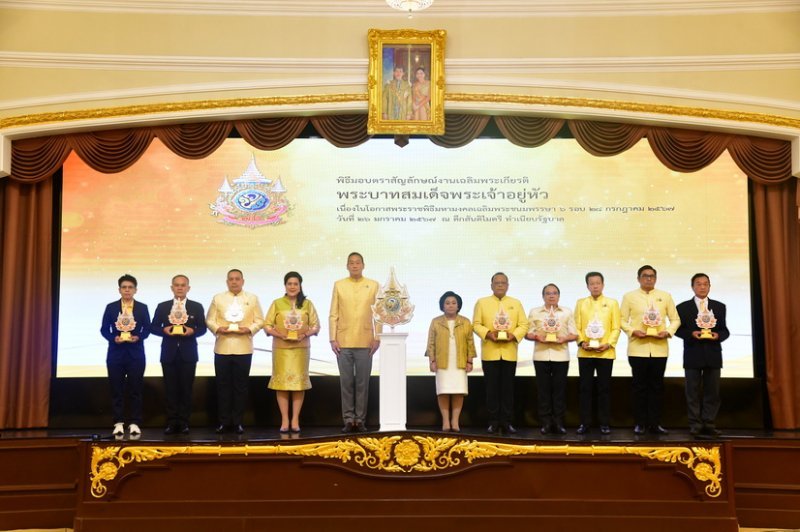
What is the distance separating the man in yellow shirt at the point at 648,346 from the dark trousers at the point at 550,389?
22.5 inches

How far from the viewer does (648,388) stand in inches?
277

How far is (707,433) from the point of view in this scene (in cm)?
676

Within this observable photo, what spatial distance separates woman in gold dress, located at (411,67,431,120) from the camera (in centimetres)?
743

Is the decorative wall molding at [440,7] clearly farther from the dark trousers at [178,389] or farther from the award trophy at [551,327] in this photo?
the dark trousers at [178,389]

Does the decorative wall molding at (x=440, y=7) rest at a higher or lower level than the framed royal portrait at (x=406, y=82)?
higher

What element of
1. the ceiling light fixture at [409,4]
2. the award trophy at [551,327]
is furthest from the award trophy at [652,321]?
the ceiling light fixture at [409,4]

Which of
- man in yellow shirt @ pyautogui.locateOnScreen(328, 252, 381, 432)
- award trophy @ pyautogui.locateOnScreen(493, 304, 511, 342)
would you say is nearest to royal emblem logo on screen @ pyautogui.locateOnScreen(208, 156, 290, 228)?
man in yellow shirt @ pyautogui.locateOnScreen(328, 252, 381, 432)

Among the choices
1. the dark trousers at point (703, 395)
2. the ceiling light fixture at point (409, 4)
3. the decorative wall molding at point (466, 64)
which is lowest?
the dark trousers at point (703, 395)

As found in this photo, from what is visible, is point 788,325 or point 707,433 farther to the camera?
point 788,325

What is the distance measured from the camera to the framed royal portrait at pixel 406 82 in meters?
7.41

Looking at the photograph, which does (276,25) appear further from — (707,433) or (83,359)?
(707,433)

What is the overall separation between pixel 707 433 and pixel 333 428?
3038 mm

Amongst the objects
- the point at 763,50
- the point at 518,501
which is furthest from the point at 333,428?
the point at 763,50

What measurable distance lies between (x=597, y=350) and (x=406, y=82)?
2.74 meters
